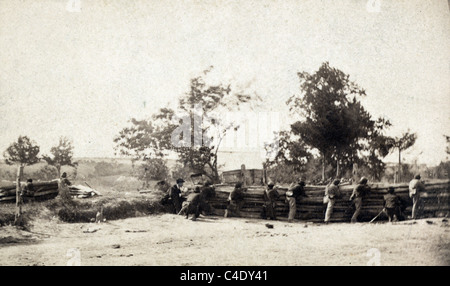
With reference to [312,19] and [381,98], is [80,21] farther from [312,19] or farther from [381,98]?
[381,98]

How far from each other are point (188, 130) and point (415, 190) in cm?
327

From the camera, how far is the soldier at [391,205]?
18.4 feet

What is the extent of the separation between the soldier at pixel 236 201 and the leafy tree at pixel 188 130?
0.56 m

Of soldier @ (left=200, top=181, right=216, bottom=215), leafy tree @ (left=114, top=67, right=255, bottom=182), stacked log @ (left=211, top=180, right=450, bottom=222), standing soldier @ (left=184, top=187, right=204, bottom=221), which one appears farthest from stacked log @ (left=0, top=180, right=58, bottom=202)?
stacked log @ (left=211, top=180, right=450, bottom=222)

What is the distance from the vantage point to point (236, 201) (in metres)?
5.81

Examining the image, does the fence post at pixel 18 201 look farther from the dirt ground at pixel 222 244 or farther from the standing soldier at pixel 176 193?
the standing soldier at pixel 176 193

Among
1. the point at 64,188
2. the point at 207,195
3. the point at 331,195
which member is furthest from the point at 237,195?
the point at 64,188

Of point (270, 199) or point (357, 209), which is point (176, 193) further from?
point (357, 209)

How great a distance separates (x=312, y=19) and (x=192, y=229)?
3371 millimetres

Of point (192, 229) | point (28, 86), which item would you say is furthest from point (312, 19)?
point (28, 86)

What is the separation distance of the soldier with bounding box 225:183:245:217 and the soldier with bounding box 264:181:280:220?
1.15ft

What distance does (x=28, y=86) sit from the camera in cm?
572

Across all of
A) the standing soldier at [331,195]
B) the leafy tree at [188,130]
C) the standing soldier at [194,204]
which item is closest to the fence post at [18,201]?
the leafy tree at [188,130]
